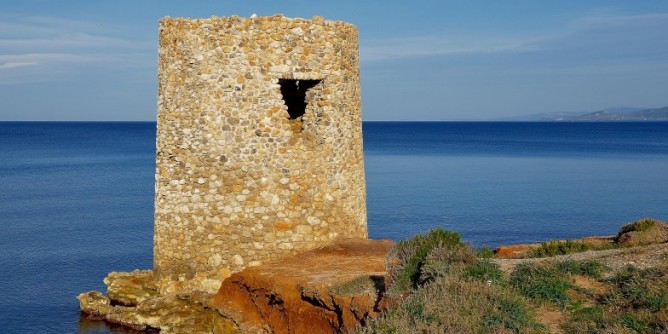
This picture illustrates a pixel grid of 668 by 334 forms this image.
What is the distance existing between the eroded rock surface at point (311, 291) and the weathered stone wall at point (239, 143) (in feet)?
1.52

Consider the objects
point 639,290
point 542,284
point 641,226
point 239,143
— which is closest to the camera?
point 639,290

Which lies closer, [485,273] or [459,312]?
[459,312]

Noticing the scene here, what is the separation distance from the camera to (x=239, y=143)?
1276cm

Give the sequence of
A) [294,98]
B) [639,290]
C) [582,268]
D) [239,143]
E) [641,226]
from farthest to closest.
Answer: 1. [641,226]
2. [294,98]
3. [239,143]
4. [582,268]
5. [639,290]

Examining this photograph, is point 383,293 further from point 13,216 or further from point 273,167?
point 13,216

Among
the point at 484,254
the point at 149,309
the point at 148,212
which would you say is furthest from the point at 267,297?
the point at 148,212

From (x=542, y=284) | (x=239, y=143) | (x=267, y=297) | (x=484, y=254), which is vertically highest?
(x=239, y=143)

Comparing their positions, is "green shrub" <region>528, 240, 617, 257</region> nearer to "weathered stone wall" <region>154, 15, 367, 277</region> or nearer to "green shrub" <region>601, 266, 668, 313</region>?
"weathered stone wall" <region>154, 15, 367, 277</region>

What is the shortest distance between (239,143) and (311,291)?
3179mm

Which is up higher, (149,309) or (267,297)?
(267,297)

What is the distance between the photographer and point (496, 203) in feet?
111

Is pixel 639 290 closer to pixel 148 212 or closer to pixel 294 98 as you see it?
pixel 294 98

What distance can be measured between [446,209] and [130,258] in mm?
14524

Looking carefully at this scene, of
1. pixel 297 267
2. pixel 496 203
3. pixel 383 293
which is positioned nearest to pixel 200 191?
pixel 297 267
